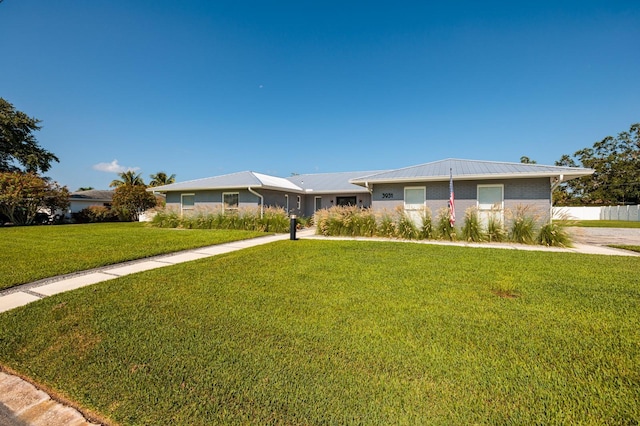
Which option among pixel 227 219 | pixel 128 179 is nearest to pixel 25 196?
pixel 128 179

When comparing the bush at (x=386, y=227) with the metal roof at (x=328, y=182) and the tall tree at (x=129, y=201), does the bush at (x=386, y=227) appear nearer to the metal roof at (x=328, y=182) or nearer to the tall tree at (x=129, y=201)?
the metal roof at (x=328, y=182)

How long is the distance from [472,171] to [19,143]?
37173 mm

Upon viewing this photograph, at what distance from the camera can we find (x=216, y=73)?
47.4 feet

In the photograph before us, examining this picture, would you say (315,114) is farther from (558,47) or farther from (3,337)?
(3,337)

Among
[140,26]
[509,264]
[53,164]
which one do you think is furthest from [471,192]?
[53,164]

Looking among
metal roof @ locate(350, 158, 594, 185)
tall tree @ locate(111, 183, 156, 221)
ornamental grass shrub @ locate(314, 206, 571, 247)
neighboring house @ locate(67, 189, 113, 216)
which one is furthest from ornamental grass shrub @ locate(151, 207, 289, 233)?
neighboring house @ locate(67, 189, 113, 216)

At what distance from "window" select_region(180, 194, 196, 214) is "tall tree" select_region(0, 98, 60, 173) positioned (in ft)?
61.4

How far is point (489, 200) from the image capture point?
1160cm

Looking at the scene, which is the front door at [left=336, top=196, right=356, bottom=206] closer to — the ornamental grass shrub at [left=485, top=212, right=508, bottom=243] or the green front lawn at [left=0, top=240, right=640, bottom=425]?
the ornamental grass shrub at [left=485, top=212, right=508, bottom=243]

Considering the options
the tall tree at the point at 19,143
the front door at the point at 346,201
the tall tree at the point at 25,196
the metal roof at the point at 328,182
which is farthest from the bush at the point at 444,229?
the tall tree at the point at 19,143

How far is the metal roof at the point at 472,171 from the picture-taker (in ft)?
34.0

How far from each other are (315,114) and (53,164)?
27674 mm

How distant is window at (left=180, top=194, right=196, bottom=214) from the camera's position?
17.9 meters

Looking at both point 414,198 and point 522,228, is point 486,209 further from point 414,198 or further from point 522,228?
point 414,198
